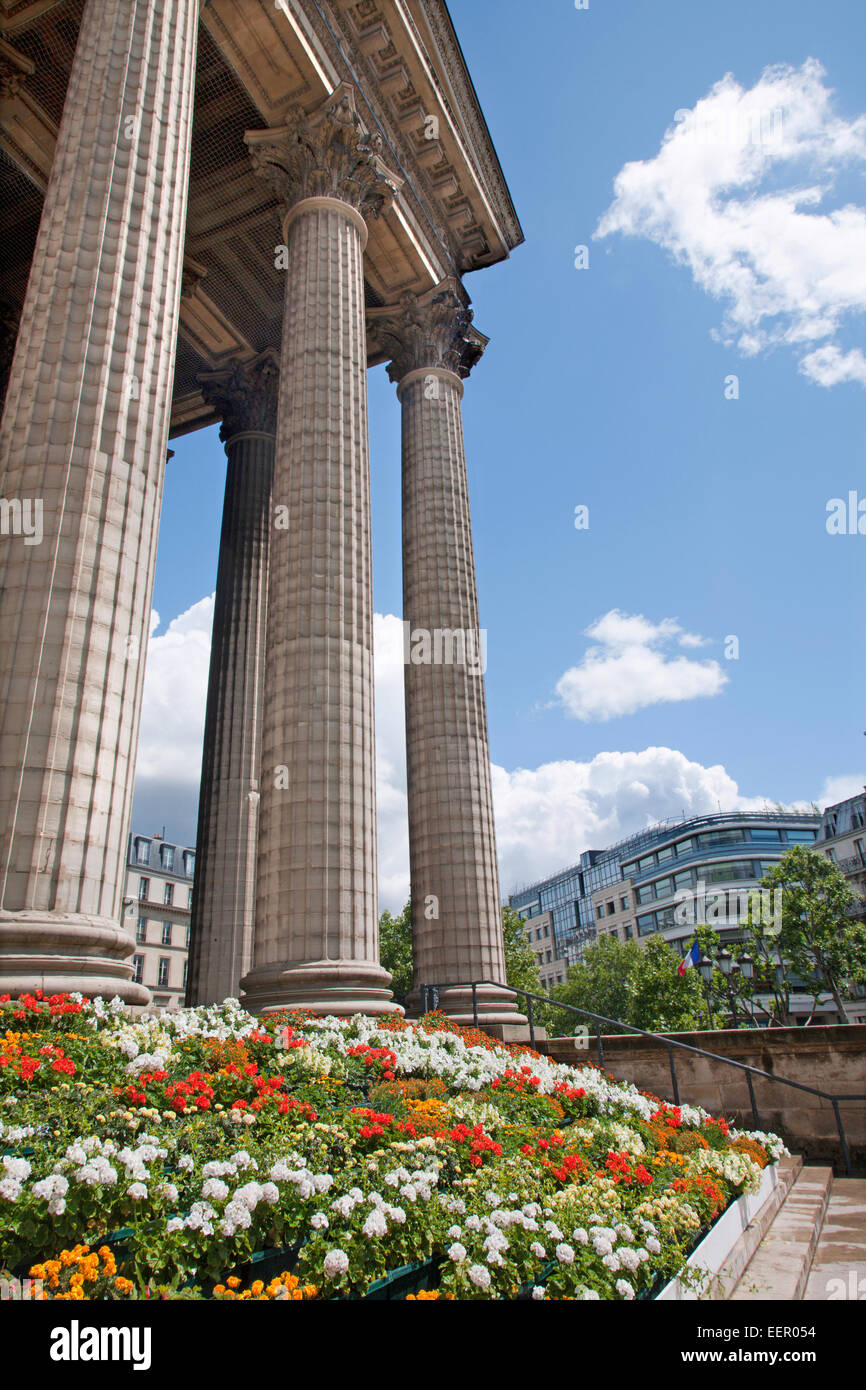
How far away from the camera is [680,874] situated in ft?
320

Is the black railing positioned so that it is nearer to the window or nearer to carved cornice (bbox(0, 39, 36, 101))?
carved cornice (bbox(0, 39, 36, 101))

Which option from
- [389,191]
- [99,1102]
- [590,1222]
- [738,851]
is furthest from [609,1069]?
[738,851]

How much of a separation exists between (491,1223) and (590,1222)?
787 millimetres

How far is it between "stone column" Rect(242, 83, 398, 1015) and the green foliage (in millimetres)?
42426

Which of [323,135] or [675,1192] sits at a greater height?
[323,135]

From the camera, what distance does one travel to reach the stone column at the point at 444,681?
17250 millimetres

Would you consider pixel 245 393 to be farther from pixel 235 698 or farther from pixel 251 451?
pixel 235 698

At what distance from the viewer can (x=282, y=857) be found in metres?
13.0

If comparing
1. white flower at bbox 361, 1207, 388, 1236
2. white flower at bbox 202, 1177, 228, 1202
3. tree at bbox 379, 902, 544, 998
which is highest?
tree at bbox 379, 902, 544, 998

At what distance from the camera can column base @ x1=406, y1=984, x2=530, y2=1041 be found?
1555 centimetres

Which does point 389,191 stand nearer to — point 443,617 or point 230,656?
point 443,617

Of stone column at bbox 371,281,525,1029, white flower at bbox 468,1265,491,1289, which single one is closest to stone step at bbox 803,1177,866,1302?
white flower at bbox 468,1265,491,1289

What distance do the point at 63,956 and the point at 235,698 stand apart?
1485cm

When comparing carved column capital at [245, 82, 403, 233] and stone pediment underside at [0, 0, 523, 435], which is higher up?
stone pediment underside at [0, 0, 523, 435]
